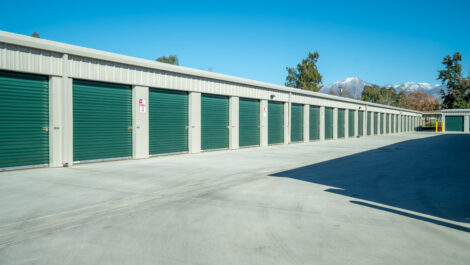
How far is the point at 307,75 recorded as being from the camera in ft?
231

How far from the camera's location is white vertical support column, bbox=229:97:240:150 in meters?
18.9

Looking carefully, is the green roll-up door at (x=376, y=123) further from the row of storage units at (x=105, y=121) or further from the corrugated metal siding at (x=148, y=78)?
the corrugated metal siding at (x=148, y=78)

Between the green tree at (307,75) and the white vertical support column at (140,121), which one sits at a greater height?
the green tree at (307,75)

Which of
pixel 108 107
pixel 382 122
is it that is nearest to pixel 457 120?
pixel 382 122

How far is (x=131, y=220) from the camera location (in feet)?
17.4

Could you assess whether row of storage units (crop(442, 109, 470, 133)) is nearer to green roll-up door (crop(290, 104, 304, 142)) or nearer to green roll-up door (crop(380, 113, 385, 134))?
green roll-up door (crop(380, 113, 385, 134))

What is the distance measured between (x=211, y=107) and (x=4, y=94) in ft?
30.8

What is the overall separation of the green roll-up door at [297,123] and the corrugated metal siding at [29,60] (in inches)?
671

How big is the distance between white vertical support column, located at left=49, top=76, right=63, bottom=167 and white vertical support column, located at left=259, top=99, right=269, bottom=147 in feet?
40.9

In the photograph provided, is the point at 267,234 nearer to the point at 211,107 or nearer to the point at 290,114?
the point at 211,107

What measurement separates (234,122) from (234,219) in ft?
45.8

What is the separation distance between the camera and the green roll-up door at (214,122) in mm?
17203

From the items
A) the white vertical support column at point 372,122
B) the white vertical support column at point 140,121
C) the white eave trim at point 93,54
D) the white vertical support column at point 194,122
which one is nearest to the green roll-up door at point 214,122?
the white vertical support column at point 194,122

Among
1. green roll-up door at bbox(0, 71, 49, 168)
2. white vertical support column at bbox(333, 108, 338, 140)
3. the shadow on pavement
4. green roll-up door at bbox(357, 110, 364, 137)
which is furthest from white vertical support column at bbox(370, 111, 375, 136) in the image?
green roll-up door at bbox(0, 71, 49, 168)
